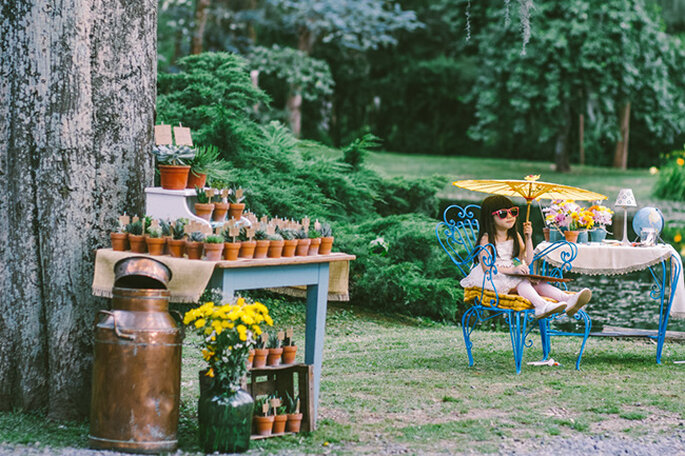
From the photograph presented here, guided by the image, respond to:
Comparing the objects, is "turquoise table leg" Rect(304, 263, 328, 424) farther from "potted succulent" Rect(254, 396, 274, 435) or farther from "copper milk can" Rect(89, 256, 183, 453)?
"copper milk can" Rect(89, 256, 183, 453)

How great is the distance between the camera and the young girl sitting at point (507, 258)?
23.3 ft

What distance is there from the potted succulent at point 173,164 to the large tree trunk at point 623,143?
32.4 meters

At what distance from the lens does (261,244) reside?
509 centimetres

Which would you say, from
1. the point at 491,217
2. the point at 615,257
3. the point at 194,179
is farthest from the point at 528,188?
the point at 194,179

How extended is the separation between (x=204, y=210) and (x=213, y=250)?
0.49 meters

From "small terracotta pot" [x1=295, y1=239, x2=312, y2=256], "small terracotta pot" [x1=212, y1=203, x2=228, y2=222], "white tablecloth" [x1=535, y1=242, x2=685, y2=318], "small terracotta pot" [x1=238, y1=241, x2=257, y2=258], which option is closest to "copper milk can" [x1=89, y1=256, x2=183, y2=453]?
"small terracotta pot" [x1=238, y1=241, x2=257, y2=258]

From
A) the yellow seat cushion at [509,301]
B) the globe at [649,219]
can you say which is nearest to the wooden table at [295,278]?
the yellow seat cushion at [509,301]

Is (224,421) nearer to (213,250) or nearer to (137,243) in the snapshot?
(213,250)

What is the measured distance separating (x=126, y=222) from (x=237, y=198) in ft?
2.10

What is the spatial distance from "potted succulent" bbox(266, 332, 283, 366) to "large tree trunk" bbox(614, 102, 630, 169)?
32.6 metres

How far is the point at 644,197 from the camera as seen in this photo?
25.5m

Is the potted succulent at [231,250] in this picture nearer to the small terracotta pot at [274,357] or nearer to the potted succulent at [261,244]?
the potted succulent at [261,244]

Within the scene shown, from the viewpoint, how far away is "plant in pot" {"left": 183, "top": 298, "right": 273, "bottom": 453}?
189 inches

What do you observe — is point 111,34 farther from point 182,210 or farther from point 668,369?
point 668,369
